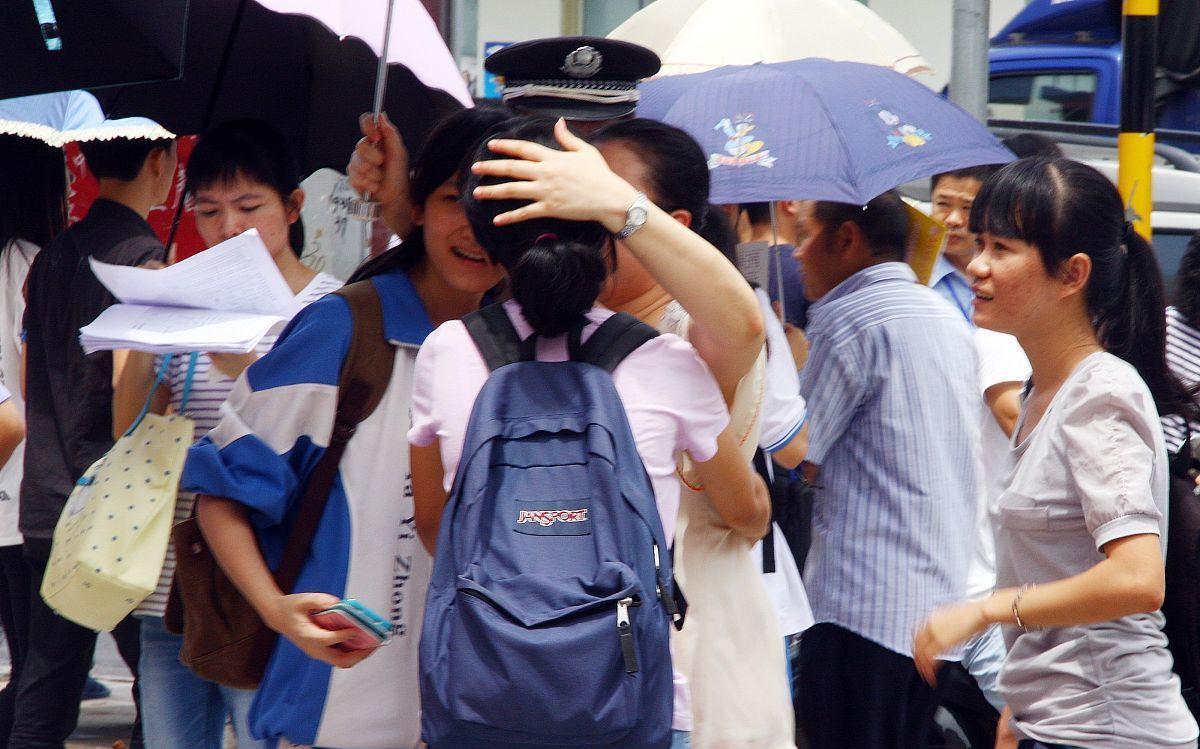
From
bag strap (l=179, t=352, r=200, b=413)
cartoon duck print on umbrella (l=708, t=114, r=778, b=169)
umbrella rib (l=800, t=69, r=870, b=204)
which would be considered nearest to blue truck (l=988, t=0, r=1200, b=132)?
umbrella rib (l=800, t=69, r=870, b=204)

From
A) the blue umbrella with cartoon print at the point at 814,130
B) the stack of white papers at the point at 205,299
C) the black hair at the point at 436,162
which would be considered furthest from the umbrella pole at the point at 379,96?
the blue umbrella with cartoon print at the point at 814,130

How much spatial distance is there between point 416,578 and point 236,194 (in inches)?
53.7

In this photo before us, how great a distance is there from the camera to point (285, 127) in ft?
12.5

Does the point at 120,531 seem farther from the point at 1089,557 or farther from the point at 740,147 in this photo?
the point at 1089,557

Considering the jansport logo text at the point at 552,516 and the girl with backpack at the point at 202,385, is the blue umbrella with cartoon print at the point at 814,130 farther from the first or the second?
the jansport logo text at the point at 552,516

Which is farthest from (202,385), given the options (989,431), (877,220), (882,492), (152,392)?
(989,431)

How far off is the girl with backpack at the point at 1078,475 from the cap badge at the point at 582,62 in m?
0.85

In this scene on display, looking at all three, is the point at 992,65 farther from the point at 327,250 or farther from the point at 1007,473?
the point at 1007,473

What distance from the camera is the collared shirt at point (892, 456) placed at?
368cm

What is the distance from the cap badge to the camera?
253cm

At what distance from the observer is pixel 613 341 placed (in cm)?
215

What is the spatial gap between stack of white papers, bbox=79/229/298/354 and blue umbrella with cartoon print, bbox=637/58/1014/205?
1.13 metres

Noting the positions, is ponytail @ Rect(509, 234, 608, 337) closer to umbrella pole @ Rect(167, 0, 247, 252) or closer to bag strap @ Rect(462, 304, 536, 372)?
bag strap @ Rect(462, 304, 536, 372)

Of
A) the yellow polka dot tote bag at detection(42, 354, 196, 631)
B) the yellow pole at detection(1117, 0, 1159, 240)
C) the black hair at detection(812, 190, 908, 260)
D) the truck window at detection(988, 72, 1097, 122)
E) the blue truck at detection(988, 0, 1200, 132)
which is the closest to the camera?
the yellow polka dot tote bag at detection(42, 354, 196, 631)
